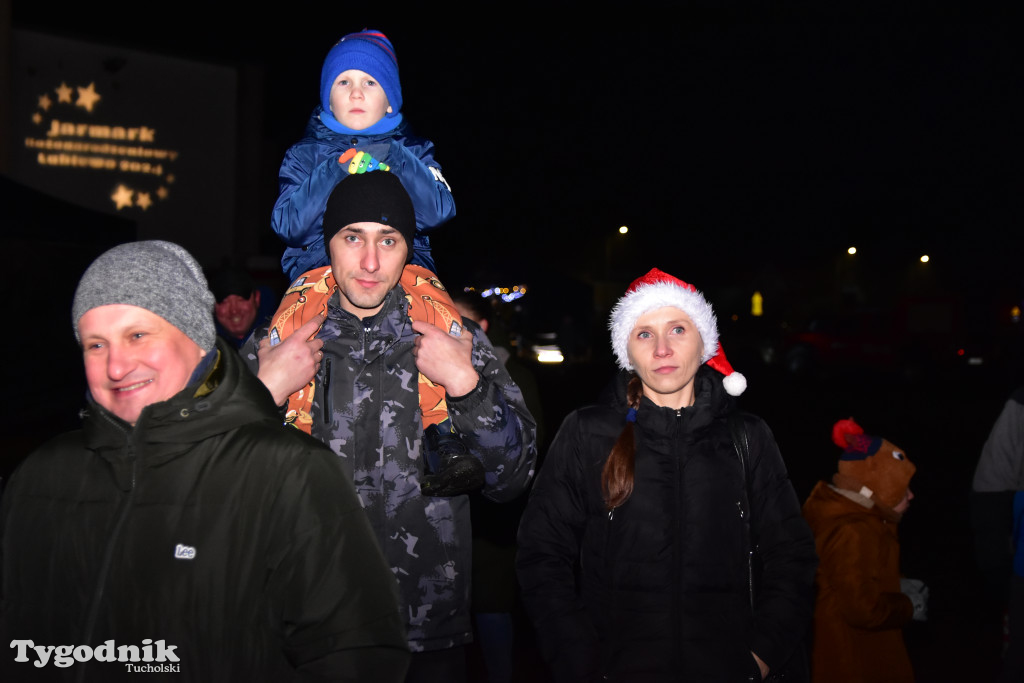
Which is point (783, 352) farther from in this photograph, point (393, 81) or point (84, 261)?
point (393, 81)

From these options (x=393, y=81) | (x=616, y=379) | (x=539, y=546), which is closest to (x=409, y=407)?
(x=539, y=546)

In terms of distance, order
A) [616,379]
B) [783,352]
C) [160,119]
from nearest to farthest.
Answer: [616,379] → [160,119] → [783,352]

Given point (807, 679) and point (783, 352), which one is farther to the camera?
point (783, 352)


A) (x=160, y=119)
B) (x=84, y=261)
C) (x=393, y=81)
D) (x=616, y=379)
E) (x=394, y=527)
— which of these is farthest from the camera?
(x=160, y=119)

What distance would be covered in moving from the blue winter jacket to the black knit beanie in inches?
6.7

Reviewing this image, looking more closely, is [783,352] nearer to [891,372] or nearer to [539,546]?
[891,372]

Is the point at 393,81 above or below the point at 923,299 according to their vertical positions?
below

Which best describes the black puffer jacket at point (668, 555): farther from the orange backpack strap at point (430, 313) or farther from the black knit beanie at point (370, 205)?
the black knit beanie at point (370, 205)

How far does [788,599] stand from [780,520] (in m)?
0.27

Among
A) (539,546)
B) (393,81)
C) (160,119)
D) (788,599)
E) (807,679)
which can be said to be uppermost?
(160,119)

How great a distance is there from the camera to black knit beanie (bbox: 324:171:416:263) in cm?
305

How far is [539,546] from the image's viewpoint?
3.25 meters

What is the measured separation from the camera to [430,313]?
3.19m

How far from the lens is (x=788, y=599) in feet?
10.2
